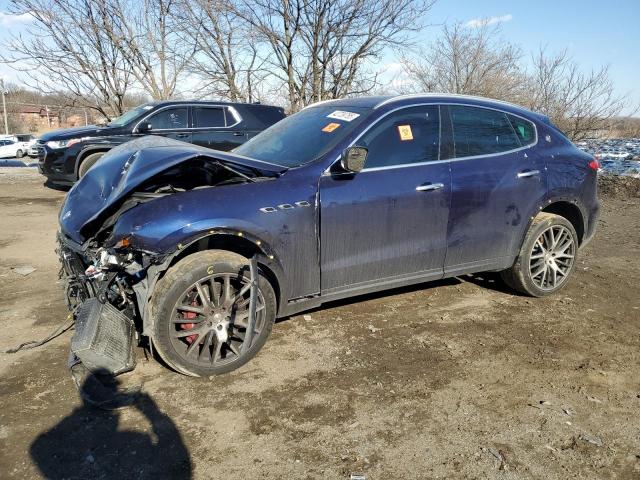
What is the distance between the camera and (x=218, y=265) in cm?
328

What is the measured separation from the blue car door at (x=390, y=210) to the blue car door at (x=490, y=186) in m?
0.16

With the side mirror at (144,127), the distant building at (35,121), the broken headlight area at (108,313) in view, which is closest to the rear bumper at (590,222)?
the broken headlight area at (108,313)

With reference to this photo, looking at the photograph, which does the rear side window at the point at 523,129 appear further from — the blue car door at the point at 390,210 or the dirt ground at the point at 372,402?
the dirt ground at the point at 372,402

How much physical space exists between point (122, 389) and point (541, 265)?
3.72 meters

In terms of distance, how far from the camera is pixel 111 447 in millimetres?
2682

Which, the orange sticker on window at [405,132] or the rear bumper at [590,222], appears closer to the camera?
the orange sticker on window at [405,132]

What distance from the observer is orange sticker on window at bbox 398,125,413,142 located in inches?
157

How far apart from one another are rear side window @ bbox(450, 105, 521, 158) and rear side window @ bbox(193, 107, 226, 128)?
6757 millimetres

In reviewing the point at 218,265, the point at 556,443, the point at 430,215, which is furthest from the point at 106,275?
the point at 556,443

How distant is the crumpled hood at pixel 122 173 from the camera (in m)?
3.33

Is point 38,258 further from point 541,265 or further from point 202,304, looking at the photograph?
point 541,265

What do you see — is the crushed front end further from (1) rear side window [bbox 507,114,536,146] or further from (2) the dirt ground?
(1) rear side window [bbox 507,114,536,146]

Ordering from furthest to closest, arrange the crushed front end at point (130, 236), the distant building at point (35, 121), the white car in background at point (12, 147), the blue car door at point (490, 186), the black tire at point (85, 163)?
the distant building at point (35, 121) < the white car in background at point (12, 147) < the black tire at point (85, 163) < the blue car door at point (490, 186) < the crushed front end at point (130, 236)

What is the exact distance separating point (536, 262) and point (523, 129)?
1.22 meters
